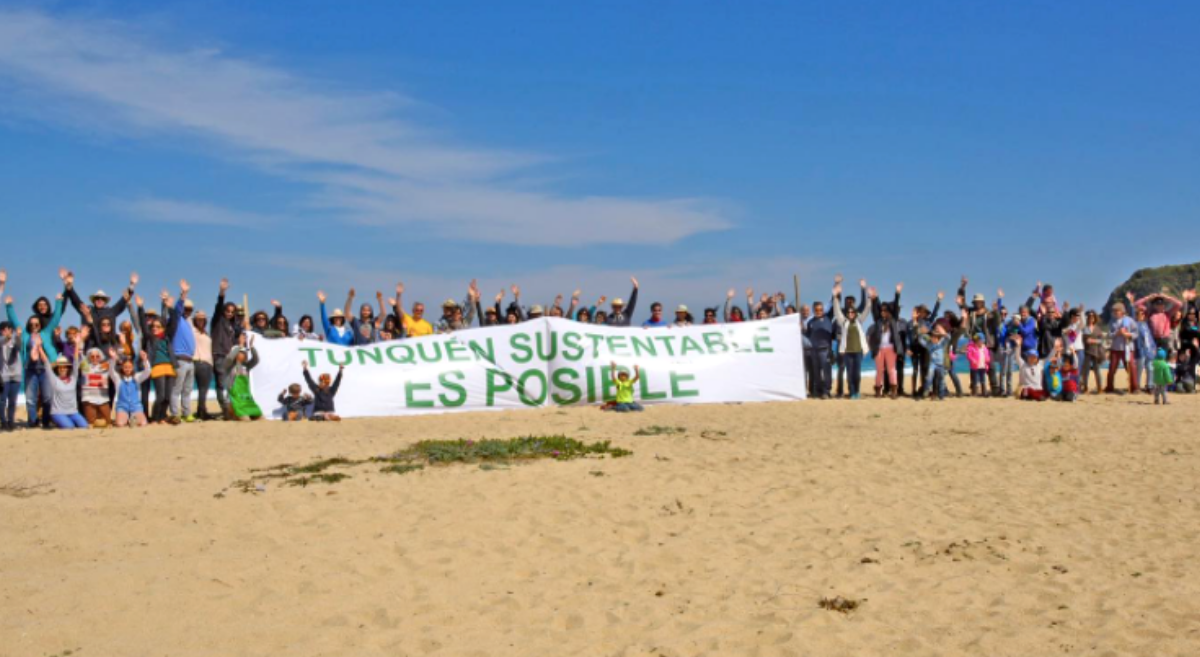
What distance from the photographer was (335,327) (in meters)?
17.7

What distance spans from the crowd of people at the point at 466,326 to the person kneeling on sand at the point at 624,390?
0.05m

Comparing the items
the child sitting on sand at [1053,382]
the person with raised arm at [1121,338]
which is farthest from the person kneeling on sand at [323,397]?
the person with raised arm at [1121,338]

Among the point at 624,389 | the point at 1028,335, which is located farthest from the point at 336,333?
the point at 1028,335

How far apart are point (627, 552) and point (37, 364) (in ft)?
37.3

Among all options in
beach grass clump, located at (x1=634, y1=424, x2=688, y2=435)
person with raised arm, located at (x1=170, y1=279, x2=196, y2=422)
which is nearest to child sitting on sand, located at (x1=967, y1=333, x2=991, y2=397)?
beach grass clump, located at (x1=634, y1=424, x2=688, y2=435)

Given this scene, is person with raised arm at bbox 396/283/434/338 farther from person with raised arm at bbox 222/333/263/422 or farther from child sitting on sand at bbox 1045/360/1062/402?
child sitting on sand at bbox 1045/360/1062/402

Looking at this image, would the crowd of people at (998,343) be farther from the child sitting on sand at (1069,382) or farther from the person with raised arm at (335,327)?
the person with raised arm at (335,327)

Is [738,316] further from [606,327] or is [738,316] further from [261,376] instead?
[261,376]

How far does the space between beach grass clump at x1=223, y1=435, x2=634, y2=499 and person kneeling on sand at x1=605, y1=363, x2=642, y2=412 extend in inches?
164

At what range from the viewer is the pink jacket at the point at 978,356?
19250 mm

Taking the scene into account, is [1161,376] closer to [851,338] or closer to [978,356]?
[978,356]

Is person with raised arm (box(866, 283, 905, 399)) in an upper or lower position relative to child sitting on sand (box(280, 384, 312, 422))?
upper

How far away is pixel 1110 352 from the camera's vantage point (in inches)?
780

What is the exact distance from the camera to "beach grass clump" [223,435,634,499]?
1061 centimetres
